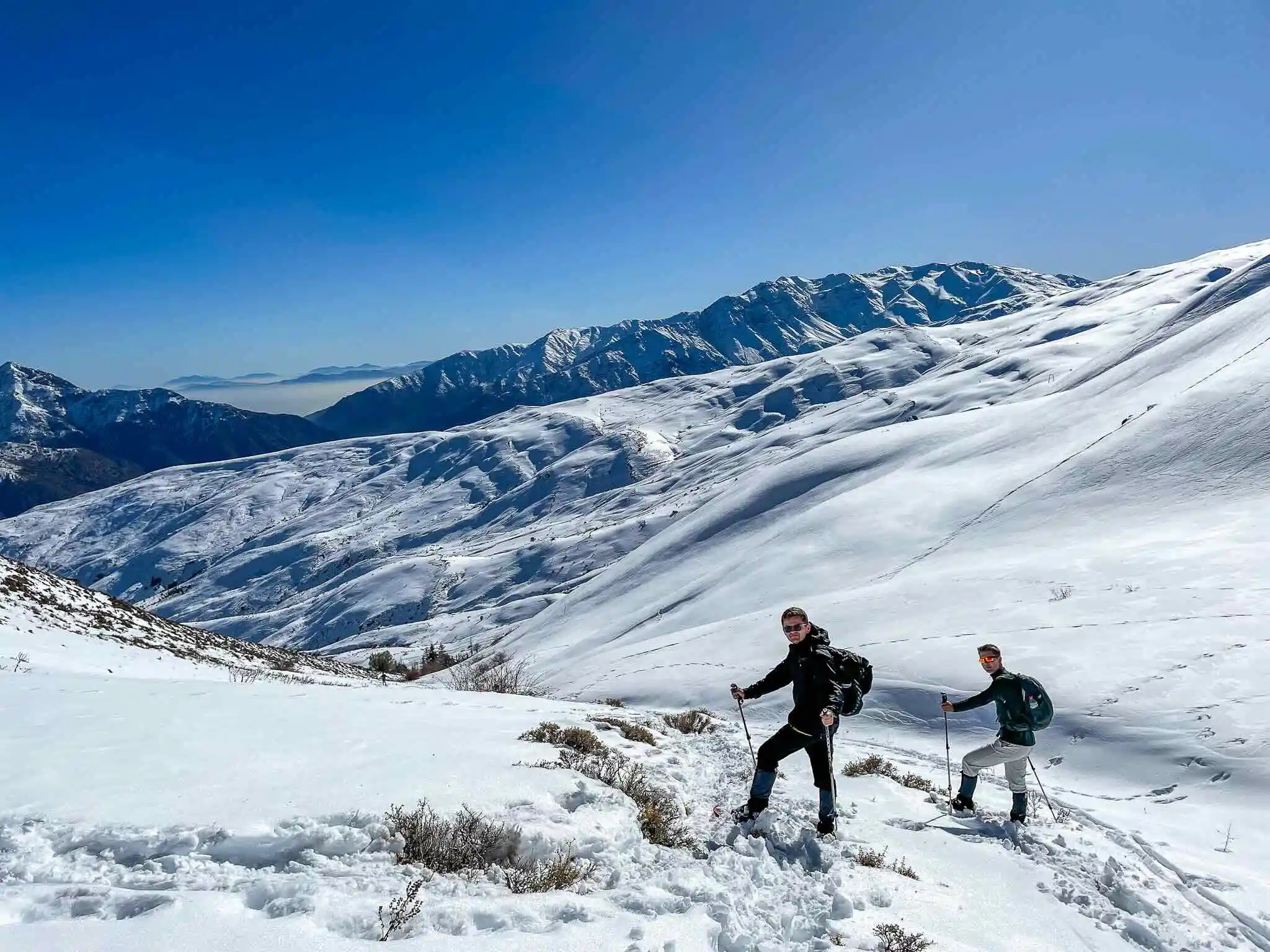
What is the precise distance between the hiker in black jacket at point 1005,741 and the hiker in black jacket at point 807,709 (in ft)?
7.80

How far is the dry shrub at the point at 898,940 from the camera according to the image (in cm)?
516

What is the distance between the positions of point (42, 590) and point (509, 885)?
28.0m

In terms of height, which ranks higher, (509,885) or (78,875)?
(78,875)

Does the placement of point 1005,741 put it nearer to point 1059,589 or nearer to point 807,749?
point 807,749

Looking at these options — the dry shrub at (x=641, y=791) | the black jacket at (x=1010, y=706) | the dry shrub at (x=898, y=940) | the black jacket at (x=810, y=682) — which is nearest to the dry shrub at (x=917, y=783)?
the black jacket at (x=1010, y=706)

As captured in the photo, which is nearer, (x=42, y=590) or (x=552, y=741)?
(x=552, y=741)

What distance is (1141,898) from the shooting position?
6555mm

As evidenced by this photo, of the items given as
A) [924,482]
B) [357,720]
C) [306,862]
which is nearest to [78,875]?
[306,862]

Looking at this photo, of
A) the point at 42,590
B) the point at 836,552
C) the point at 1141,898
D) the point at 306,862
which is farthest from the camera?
the point at 836,552

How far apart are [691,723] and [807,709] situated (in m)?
7.18

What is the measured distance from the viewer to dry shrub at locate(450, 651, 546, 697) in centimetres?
2381

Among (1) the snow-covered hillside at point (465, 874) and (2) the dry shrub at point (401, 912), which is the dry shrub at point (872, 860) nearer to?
(1) the snow-covered hillside at point (465, 874)

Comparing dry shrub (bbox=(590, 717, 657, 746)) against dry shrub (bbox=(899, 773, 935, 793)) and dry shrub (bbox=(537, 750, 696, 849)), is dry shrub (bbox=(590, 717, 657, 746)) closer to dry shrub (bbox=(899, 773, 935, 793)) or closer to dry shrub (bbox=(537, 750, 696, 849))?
dry shrub (bbox=(537, 750, 696, 849))

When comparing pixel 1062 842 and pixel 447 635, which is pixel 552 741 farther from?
pixel 447 635
